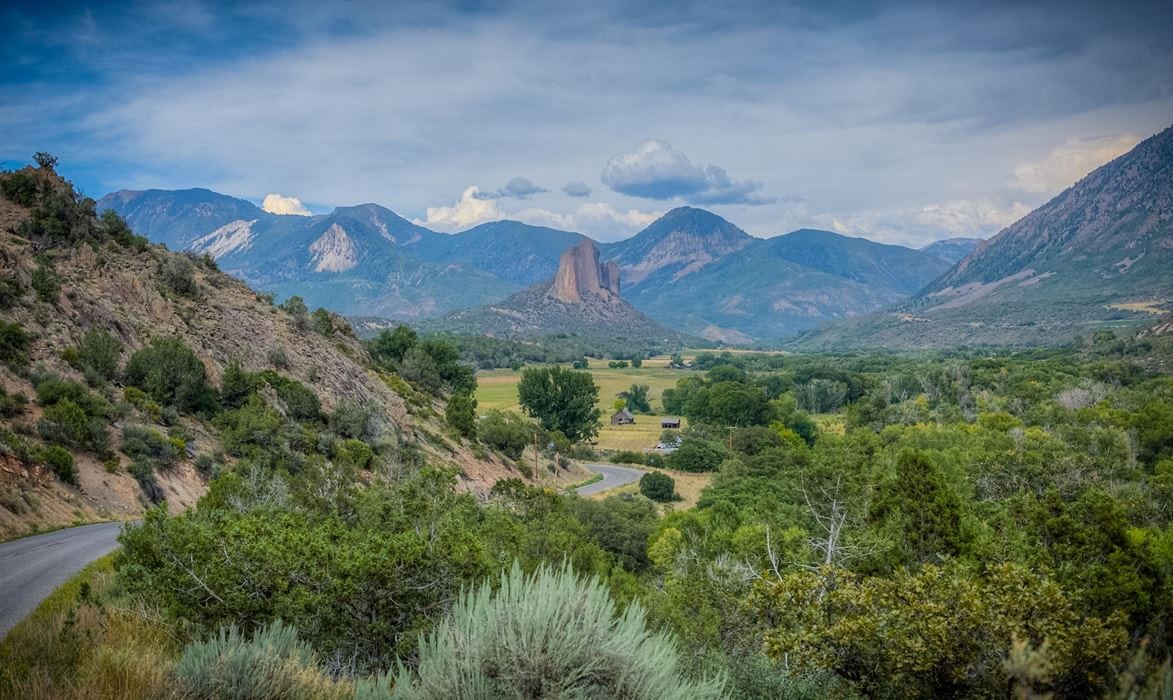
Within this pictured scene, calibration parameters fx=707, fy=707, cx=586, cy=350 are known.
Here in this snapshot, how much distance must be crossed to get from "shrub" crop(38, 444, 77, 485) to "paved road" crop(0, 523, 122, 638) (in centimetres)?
280

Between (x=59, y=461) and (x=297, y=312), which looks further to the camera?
(x=297, y=312)

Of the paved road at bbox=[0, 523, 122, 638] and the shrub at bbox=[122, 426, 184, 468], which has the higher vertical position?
the shrub at bbox=[122, 426, 184, 468]

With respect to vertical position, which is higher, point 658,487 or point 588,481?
point 588,481

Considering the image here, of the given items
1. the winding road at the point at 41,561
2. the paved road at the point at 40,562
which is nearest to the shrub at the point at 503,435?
the winding road at the point at 41,561

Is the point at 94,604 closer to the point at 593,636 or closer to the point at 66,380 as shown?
the point at 593,636

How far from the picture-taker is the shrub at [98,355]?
27062 mm

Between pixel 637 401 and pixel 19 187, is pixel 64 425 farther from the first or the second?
pixel 637 401

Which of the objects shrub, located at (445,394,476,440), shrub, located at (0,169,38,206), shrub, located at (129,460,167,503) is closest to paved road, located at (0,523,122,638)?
shrub, located at (129,460,167,503)

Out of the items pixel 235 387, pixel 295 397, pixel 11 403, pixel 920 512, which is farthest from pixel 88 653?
pixel 295 397

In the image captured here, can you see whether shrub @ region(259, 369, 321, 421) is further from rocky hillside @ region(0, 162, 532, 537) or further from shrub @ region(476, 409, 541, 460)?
shrub @ region(476, 409, 541, 460)

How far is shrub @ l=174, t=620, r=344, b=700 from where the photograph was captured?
671cm

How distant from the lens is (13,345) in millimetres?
24781

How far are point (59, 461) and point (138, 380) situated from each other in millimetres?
8597

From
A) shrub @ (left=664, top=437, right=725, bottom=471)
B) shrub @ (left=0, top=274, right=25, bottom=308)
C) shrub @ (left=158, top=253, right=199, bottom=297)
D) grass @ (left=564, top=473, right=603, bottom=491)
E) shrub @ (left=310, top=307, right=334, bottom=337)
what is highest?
shrub @ (left=158, top=253, right=199, bottom=297)
